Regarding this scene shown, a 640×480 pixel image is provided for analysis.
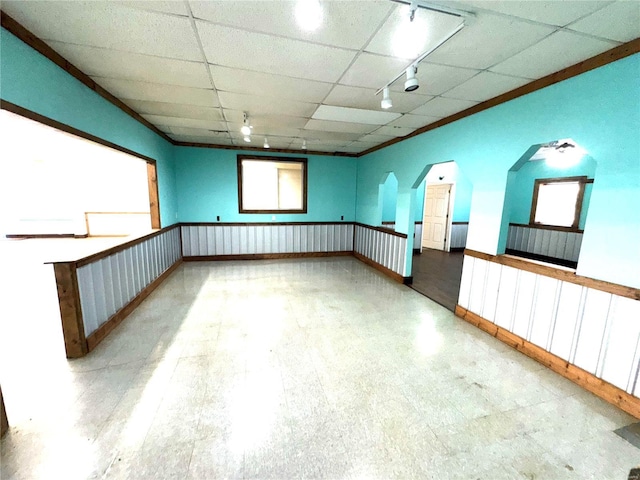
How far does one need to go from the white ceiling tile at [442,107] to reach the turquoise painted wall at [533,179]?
3522 mm

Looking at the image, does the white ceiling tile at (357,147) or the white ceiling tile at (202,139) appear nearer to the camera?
the white ceiling tile at (202,139)

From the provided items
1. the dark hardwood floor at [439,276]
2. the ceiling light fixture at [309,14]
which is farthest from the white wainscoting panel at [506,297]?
the ceiling light fixture at [309,14]

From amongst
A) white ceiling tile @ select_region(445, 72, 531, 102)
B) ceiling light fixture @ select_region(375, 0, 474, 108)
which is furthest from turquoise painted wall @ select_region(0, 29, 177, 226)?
white ceiling tile @ select_region(445, 72, 531, 102)

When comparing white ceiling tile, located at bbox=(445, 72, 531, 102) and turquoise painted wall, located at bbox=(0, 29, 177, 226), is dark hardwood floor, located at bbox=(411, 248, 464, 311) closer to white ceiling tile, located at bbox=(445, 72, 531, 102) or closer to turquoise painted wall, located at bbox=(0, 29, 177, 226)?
white ceiling tile, located at bbox=(445, 72, 531, 102)

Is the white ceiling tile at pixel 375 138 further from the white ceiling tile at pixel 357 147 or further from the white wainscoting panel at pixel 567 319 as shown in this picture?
the white wainscoting panel at pixel 567 319

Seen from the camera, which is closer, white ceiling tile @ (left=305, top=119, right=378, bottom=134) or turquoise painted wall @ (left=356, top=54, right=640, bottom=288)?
turquoise painted wall @ (left=356, top=54, right=640, bottom=288)

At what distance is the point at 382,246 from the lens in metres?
5.55

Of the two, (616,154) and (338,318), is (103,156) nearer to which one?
(338,318)

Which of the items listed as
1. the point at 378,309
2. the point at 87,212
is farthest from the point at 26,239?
the point at 378,309

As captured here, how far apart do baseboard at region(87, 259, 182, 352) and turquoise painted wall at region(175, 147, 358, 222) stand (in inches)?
86.1

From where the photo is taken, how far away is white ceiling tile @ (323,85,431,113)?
2816 mm

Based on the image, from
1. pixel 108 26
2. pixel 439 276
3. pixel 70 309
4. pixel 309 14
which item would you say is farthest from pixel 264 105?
pixel 439 276

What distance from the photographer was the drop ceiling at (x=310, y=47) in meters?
1.60

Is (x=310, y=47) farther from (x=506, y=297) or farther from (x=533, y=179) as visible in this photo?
(x=533, y=179)
